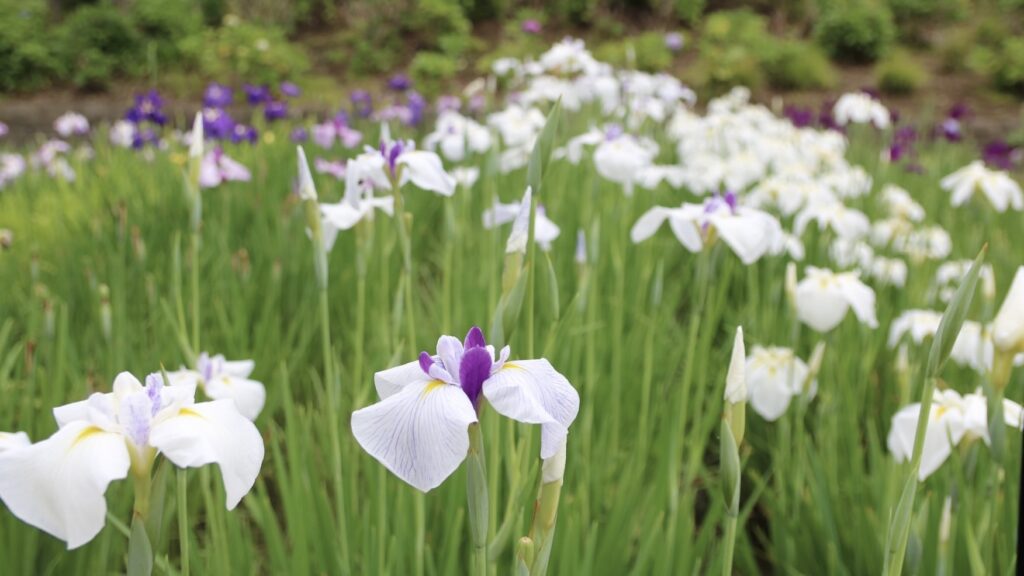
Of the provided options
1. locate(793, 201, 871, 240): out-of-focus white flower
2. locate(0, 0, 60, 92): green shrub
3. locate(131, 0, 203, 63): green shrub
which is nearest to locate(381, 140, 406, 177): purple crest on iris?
locate(793, 201, 871, 240): out-of-focus white flower

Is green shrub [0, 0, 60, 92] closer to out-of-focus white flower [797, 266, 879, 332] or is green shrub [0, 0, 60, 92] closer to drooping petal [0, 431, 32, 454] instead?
out-of-focus white flower [797, 266, 879, 332]

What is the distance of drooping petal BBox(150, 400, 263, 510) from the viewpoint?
0.63 meters

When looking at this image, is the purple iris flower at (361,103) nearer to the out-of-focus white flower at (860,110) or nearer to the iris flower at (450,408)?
the out-of-focus white flower at (860,110)

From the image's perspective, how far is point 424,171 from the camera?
1162 millimetres

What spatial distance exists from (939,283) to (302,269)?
2.03 metres

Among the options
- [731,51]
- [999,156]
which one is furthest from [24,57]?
[999,156]

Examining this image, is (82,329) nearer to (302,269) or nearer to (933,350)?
(302,269)

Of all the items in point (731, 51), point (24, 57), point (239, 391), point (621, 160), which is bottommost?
point (24, 57)

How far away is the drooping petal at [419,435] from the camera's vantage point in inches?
23.5

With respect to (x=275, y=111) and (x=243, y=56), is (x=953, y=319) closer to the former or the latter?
(x=275, y=111)

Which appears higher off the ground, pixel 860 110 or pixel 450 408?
pixel 450 408

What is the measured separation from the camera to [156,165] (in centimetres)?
373

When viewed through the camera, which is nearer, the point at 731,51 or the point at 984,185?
the point at 984,185

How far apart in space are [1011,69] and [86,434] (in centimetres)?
1116
